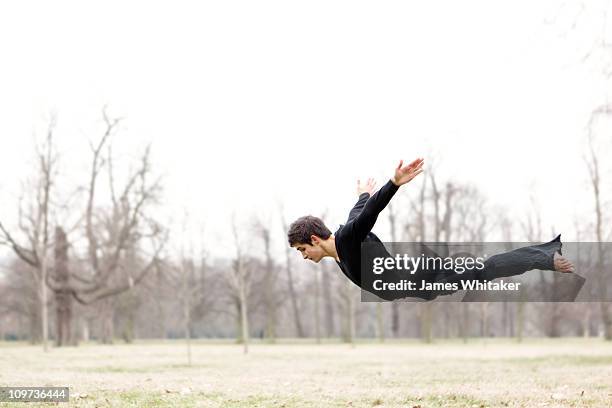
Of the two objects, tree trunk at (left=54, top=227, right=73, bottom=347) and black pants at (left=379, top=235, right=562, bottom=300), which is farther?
tree trunk at (left=54, top=227, right=73, bottom=347)

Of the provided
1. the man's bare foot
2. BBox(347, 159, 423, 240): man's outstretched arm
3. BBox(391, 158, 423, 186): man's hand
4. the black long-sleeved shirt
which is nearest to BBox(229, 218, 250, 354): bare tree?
the black long-sleeved shirt

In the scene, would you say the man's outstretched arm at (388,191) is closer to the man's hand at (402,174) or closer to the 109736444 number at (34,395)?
the man's hand at (402,174)

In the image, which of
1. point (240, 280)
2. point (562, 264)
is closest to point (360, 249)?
point (562, 264)

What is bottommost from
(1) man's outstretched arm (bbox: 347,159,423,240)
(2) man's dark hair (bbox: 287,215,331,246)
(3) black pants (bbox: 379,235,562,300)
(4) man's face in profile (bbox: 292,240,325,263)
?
(3) black pants (bbox: 379,235,562,300)

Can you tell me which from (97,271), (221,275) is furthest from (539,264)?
(221,275)

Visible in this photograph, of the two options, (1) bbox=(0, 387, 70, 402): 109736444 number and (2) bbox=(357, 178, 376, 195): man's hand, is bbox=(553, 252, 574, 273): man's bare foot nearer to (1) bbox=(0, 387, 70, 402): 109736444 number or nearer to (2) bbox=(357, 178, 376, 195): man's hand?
(2) bbox=(357, 178, 376, 195): man's hand

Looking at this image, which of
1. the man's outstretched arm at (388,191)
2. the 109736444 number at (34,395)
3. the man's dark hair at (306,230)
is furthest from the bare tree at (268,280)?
the man's outstretched arm at (388,191)

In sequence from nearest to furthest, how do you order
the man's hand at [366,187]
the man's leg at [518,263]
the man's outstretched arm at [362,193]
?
the man's leg at [518,263]
the man's outstretched arm at [362,193]
the man's hand at [366,187]

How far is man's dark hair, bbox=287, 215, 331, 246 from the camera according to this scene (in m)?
6.54

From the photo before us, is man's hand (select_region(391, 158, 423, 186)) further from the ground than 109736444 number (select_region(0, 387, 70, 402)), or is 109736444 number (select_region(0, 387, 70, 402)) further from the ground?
man's hand (select_region(391, 158, 423, 186))

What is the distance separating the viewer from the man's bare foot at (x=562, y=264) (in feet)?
21.6

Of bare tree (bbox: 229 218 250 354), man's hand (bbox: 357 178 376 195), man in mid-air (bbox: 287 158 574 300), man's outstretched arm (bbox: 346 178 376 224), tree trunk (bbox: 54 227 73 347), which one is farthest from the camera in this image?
tree trunk (bbox: 54 227 73 347)

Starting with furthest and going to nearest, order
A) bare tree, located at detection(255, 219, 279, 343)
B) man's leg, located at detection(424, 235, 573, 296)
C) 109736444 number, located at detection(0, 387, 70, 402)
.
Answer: bare tree, located at detection(255, 219, 279, 343) < 109736444 number, located at detection(0, 387, 70, 402) < man's leg, located at detection(424, 235, 573, 296)

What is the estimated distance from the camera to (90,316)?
64500 mm
